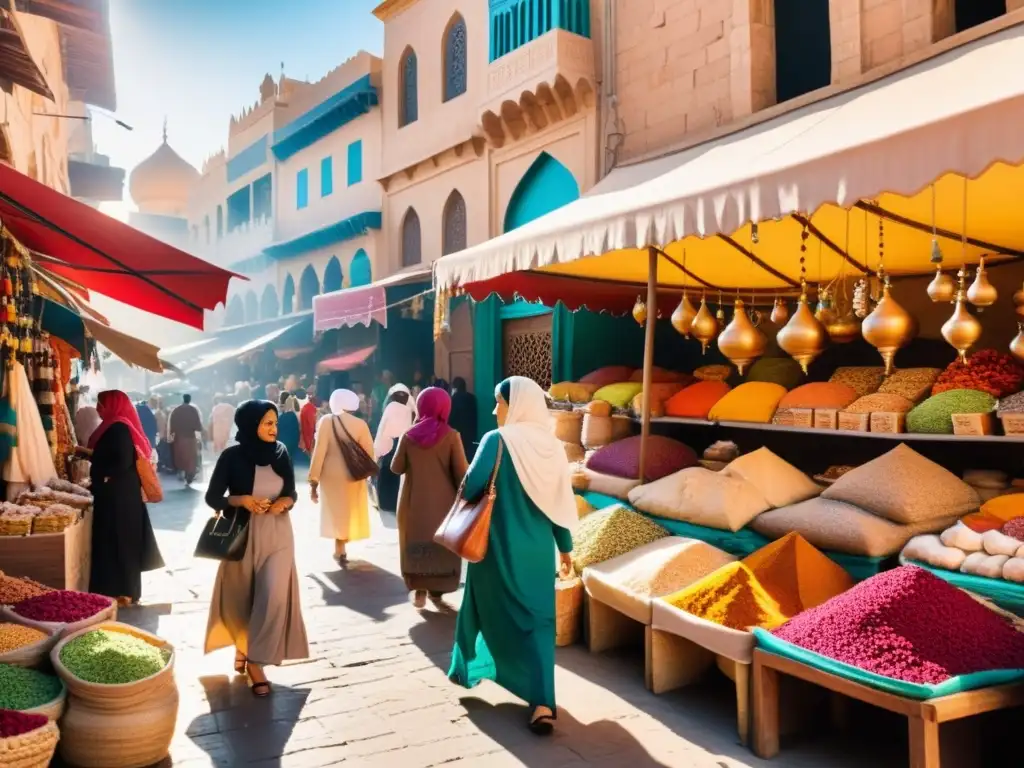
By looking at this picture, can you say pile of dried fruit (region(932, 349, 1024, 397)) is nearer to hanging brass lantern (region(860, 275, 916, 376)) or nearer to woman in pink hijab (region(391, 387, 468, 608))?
hanging brass lantern (region(860, 275, 916, 376))

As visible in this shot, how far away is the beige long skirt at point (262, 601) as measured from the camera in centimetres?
401

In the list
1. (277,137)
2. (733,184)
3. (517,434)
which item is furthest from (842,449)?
(277,137)

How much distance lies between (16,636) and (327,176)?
14919mm

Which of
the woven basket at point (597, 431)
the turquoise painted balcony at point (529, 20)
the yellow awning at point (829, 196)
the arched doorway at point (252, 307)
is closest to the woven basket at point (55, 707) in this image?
the yellow awning at point (829, 196)

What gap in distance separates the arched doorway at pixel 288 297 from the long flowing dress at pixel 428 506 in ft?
47.8

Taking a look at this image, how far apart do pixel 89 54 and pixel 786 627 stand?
12332 mm

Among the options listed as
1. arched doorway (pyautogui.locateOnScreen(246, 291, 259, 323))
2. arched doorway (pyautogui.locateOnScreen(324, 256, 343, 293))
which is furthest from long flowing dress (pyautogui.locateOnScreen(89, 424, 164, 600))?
arched doorway (pyautogui.locateOnScreen(246, 291, 259, 323))

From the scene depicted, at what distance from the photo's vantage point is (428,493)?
5578 mm

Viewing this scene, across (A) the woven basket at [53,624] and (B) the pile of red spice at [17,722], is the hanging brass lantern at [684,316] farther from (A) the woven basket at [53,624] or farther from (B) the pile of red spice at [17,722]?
(B) the pile of red spice at [17,722]

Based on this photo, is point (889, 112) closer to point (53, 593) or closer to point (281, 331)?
point (53, 593)

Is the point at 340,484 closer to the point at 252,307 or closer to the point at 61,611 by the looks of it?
the point at 61,611

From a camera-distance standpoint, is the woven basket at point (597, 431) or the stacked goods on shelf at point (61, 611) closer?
the stacked goods on shelf at point (61, 611)

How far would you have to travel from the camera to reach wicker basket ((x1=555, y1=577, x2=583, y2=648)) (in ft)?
15.4

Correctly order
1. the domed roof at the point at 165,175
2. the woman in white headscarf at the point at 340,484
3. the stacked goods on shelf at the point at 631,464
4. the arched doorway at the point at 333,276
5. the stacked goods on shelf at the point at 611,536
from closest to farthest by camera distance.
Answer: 1. the stacked goods on shelf at the point at 611,536
2. the stacked goods on shelf at the point at 631,464
3. the woman in white headscarf at the point at 340,484
4. the arched doorway at the point at 333,276
5. the domed roof at the point at 165,175
